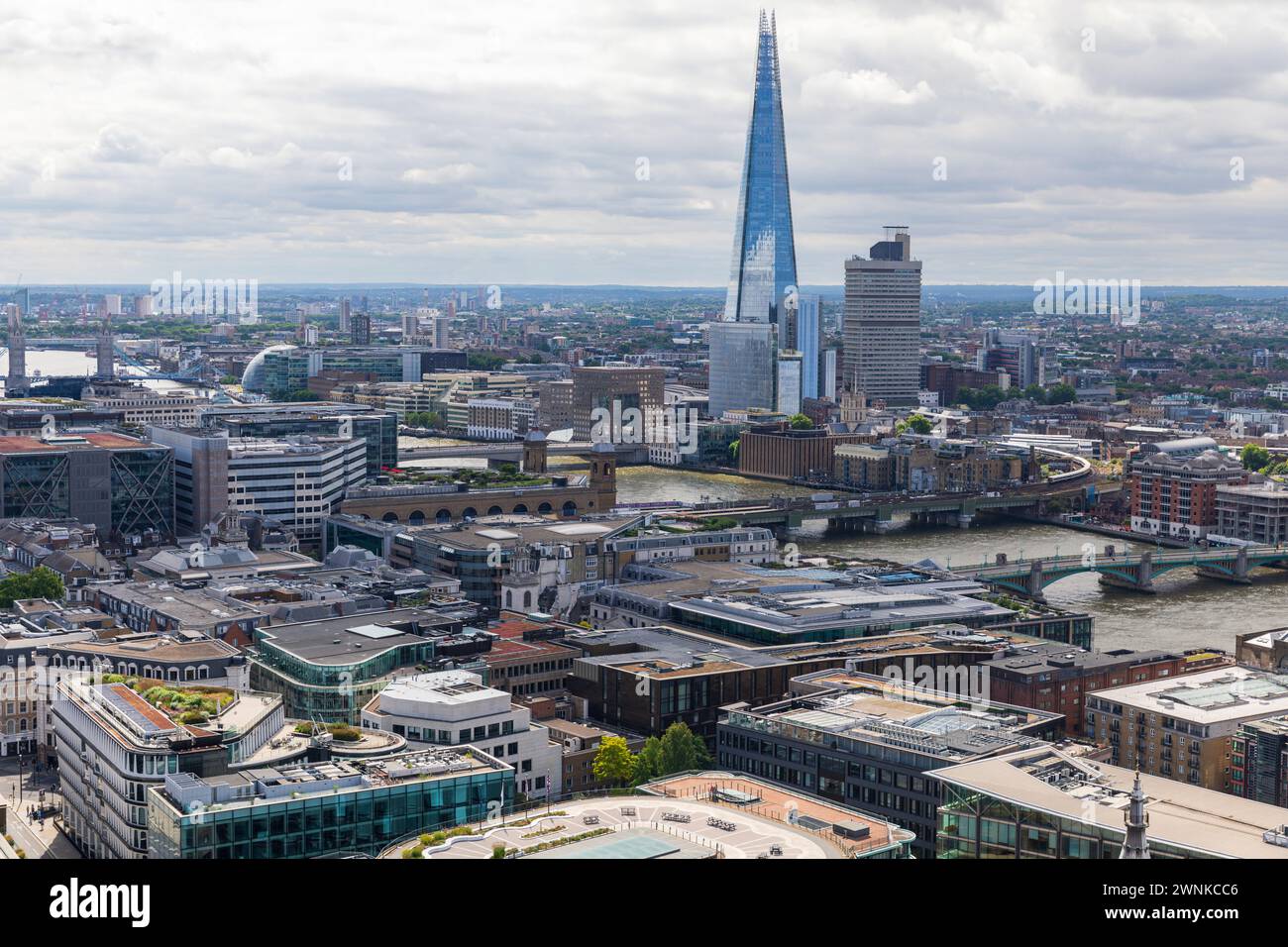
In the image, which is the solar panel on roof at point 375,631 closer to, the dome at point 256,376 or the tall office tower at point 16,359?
the tall office tower at point 16,359

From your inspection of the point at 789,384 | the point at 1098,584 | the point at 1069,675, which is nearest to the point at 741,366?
the point at 789,384

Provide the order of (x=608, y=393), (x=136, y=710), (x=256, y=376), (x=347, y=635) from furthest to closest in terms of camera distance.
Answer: (x=256, y=376)
(x=608, y=393)
(x=347, y=635)
(x=136, y=710)

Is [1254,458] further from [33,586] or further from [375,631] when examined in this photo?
[33,586]

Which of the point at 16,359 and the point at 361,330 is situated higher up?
the point at 361,330

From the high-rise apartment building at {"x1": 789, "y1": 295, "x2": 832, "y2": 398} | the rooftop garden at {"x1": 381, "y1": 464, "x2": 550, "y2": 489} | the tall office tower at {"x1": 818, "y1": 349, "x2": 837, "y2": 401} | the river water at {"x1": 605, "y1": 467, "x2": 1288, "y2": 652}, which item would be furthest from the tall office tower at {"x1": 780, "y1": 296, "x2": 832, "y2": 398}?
the rooftop garden at {"x1": 381, "y1": 464, "x2": 550, "y2": 489}

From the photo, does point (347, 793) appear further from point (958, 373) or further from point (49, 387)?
point (958, 373)
